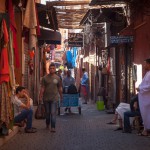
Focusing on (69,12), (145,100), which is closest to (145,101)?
(145,100)

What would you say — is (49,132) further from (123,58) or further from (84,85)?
(84,85)

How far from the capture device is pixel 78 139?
9914 millimetres

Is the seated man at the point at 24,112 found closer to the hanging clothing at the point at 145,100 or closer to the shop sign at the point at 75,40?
the hanging clothing at the point at 145,100

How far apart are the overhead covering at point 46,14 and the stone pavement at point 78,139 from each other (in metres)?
3.75

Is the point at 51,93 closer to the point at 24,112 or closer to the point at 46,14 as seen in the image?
the point at 24,112

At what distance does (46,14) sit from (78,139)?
6346mm

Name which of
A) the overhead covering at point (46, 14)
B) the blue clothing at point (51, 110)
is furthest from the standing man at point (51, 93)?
the overhead covering at point (46, 14)

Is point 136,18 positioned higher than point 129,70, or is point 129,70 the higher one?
point 136,18

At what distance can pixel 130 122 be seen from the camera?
11.7 meters

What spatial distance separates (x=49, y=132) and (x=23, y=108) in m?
0.95

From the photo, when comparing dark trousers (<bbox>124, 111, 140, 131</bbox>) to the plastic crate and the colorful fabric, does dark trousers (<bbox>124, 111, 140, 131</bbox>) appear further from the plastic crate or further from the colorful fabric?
the colorful fabric

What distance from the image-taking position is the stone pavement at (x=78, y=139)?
8.82 metres

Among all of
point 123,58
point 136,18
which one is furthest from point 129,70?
point 136,18

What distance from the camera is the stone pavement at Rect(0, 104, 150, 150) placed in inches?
347
